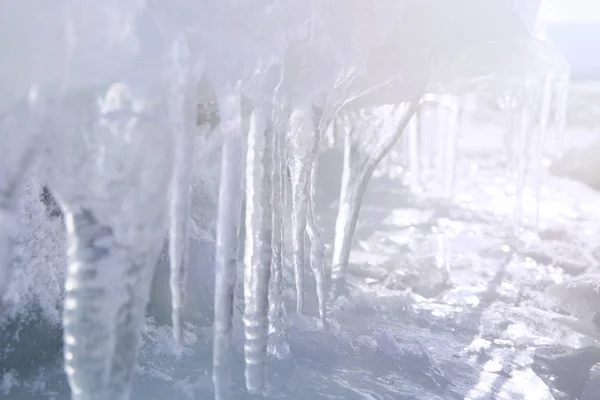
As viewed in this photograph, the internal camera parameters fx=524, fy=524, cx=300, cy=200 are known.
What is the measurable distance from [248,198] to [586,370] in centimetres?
213

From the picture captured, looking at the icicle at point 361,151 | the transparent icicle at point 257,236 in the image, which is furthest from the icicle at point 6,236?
the icicle at point 361,151

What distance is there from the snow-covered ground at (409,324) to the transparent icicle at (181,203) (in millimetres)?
847

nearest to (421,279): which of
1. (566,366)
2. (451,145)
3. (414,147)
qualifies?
(566,366)

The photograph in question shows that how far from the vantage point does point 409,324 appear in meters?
3.26

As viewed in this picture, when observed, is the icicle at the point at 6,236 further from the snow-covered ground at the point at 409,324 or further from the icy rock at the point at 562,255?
the icy rock at the point at 562,255

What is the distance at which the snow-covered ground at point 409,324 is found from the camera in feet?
7.51

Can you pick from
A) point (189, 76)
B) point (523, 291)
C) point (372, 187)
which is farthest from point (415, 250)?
point (189, 76)

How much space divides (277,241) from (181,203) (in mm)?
765

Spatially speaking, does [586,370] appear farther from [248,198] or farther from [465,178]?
[465,178]

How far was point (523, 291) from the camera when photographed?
3.98 meters

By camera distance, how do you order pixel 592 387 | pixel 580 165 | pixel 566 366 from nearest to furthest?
pixel 592 387 < pixel 566 366 < pixel 580 165

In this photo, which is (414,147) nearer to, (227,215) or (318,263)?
(318,263)

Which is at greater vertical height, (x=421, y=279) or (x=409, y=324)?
(x=421, y=279)

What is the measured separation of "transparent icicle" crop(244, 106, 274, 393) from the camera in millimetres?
1647
